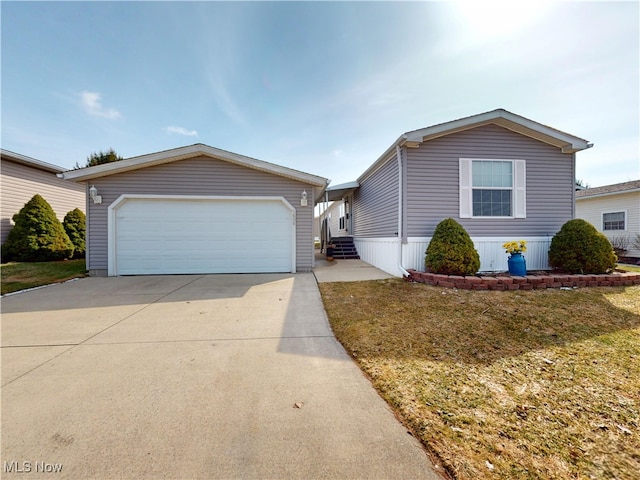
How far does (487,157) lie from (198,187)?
8183 millimetres

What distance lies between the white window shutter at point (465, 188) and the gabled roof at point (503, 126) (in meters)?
0.90

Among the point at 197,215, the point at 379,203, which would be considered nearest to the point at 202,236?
the point at 197,215

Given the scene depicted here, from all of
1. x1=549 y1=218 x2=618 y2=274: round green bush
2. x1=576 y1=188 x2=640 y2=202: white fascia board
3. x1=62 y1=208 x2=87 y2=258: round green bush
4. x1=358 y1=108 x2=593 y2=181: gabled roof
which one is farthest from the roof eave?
x1=62 y1=208 x2=87 y2=258: round green bush

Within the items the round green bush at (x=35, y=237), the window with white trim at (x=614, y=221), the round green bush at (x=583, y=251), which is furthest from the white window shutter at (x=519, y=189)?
the round green bush at (x=35, y=237)

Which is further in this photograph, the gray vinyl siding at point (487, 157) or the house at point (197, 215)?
the house at point (197, 215)

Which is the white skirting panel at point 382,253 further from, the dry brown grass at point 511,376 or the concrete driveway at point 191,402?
the concrete driveway at point 191,402

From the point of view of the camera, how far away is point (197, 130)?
12000 millimetres

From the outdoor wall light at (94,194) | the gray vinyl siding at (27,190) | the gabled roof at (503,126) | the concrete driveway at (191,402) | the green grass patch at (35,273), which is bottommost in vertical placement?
the concrete driveway at (191,402)

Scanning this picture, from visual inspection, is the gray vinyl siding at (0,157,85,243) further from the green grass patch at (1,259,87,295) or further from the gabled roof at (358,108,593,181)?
the gabled roof at (358,108,593,181)

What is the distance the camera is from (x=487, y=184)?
720cm

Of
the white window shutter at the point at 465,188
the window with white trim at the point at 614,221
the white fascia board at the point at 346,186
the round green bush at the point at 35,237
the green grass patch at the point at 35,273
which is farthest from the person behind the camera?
the window with white trim at the point at 614,221

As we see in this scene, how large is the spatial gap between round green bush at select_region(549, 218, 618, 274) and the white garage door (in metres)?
6.99

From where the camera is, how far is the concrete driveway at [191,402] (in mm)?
1535

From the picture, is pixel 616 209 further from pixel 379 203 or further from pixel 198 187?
pixel 198 187
